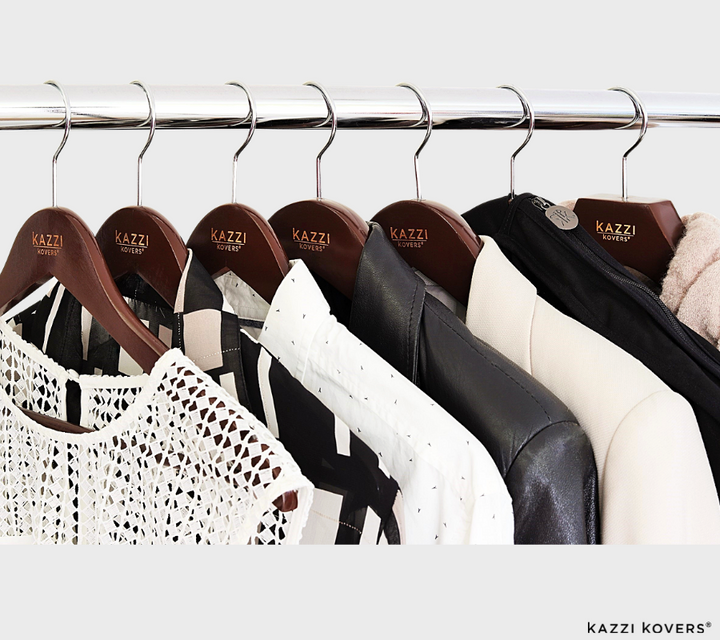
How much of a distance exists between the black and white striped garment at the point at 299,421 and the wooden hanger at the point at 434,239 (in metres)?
0.24

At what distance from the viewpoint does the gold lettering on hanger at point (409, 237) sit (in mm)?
961

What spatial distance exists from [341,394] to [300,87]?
0.33m

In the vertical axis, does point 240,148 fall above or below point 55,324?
above

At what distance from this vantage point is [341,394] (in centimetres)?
79

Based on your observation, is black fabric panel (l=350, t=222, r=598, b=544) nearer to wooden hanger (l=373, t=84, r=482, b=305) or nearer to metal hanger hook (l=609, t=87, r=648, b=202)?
wooden hanger (l=373, t=84, r=482, b=305)

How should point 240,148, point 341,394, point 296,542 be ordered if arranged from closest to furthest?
1. point 296,542
2. point 341,394
3. point 240,148

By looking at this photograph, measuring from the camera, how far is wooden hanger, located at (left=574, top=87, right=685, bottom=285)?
3.40 feet

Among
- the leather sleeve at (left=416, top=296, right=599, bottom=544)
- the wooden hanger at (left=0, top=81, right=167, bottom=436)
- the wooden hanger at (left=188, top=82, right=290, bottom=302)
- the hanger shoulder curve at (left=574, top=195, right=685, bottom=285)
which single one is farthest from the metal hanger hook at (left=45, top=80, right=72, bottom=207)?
the hanger shoulder curve at (left=574, top=195, right=685, bottom=285)

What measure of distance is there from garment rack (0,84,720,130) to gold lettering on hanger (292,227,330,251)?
0.11 metres

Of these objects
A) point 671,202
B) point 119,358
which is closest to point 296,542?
point 119,358

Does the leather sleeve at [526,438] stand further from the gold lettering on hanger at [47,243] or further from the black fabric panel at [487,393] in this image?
the gold lettering on hanger at [47,243]

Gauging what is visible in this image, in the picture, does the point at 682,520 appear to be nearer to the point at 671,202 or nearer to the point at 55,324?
the point at 671,202

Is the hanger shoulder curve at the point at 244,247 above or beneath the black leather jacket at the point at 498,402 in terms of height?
above

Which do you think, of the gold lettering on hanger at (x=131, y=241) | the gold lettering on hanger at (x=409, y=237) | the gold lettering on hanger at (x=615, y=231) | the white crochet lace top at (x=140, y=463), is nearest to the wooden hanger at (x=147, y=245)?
the gold lettering on hanger at (x=131, y=241)
